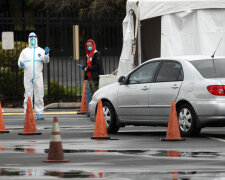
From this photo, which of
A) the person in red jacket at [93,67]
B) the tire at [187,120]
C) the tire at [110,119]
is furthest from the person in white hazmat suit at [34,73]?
the tire at [187,120]

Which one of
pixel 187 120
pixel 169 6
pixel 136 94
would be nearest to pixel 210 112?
pixel 187 120

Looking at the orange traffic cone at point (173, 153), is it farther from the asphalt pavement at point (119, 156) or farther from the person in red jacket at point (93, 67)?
the person in red jacket at point (93, 67)

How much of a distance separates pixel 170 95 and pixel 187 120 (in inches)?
24.7

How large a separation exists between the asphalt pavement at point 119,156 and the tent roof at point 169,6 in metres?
3.88

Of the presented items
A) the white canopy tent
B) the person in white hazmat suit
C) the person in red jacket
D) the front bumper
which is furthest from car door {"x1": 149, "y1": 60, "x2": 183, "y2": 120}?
the person in red jacket

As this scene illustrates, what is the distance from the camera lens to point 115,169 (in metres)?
10.6

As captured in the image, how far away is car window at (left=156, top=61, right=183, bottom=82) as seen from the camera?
15.5 m

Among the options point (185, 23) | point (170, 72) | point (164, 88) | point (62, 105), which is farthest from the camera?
point (62, 105)

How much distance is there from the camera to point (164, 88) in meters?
15.5

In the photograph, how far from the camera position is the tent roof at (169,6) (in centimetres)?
2011

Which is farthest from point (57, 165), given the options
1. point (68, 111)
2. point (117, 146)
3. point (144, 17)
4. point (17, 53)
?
point (17, 53)

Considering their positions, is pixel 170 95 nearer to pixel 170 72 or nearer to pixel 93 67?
pixel 170 72

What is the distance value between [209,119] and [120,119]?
2.29 metres

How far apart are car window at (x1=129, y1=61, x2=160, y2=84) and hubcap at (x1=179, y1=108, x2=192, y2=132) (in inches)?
48.0
